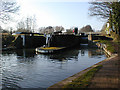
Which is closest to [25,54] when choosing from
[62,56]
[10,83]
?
[62,56]

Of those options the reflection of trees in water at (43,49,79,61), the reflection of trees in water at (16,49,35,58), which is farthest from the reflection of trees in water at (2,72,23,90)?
the reflection of trees in water at (16,49,35,58)

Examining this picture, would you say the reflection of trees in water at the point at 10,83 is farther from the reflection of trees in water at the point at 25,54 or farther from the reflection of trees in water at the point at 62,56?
the reflection of trees in water at the point at 25,54

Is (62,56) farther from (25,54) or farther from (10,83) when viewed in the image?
(10,83)

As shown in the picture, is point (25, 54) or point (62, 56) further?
point (25, 54)

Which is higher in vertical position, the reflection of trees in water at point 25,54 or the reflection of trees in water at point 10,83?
the reflection of trees in water at point 25,54

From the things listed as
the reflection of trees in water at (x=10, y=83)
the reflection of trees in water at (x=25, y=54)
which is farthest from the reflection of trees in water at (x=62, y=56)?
the reflection of trees in water at (x=10, y=83)

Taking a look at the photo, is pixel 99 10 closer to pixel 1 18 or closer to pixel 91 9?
pixel 91 9

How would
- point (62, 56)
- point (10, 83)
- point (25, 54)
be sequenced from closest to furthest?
point (10, 83)
point (62, 56)
point (25, 54)

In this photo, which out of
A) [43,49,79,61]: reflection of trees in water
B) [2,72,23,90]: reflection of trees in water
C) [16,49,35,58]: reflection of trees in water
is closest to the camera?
[2,72,23,90]: reflection of trees in water

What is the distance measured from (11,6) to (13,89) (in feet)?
79.9

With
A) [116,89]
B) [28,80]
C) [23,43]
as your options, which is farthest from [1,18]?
[116,89]

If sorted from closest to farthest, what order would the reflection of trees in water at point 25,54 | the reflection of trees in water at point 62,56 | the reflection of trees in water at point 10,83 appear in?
the reflection of trees in water at point 10,83 < the reflection of trees in water at point 62,56 < the reflection of trees in water at point 25,54

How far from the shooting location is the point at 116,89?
5949mm

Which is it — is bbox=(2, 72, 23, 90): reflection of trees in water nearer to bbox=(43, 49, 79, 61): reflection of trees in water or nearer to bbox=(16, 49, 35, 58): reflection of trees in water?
bbox=(43, 49, 79, 61): reflection of trees in water
